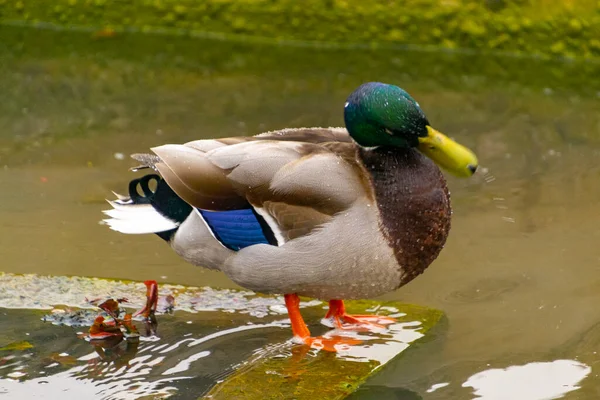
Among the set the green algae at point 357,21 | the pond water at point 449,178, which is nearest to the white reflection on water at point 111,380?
the pond water at point 449,178

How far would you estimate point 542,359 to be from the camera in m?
3.70

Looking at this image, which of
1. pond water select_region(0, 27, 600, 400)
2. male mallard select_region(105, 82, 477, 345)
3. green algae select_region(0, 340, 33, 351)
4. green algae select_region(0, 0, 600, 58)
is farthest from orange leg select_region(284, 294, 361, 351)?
green algae select_region(0, 0, 600, 58)

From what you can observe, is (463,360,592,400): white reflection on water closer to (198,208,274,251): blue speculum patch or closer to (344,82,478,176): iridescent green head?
(344,82,478,176): iridescent green head

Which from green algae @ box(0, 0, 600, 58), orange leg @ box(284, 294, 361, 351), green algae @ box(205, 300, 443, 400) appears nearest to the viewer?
green algae @ box(205, 300, 443, 400)

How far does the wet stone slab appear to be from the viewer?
3443mm

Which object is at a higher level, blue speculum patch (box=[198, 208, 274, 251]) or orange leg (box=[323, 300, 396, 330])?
blue speculum patch (box=[198, 208, 274, 251])

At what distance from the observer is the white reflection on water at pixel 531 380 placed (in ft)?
11.3

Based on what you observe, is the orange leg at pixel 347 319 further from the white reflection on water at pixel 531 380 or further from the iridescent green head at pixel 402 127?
the iridescent green head at pixel 402 127

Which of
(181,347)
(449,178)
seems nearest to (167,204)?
(181,347)

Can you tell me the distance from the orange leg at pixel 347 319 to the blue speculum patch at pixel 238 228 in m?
0.52

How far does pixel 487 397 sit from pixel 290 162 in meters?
1.05

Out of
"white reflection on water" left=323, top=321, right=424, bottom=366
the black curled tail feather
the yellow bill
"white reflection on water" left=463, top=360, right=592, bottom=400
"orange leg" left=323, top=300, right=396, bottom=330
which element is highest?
the yellow bill

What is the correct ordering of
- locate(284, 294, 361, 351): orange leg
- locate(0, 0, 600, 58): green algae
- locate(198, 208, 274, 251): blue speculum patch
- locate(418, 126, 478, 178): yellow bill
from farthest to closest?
locate(0, 0, 600, 58): green algae < locate(284, 294, 361, 351): orange leg < locate(198, 208, 274, 251): blue speculum patch < locate(418, 126, 478, 178): yellow bill

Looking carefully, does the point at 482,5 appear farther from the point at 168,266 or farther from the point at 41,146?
the point at 168,266
